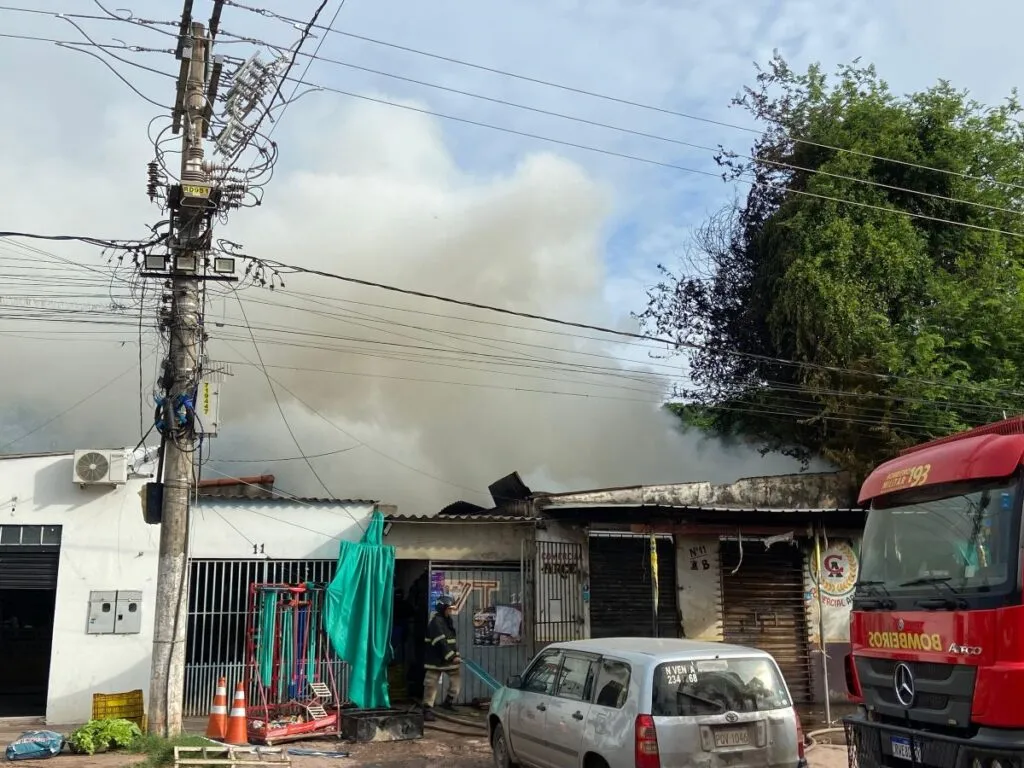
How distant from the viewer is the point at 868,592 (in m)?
6.62

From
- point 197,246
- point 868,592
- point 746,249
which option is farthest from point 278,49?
point 746,249

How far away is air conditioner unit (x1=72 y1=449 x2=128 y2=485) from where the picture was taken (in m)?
12.7

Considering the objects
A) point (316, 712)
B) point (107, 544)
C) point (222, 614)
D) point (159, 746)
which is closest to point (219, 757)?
point (159, 746)

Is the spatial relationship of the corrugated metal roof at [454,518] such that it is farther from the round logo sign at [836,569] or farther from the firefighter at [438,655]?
the round logo sign at [836,569]

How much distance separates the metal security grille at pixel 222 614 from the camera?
41.4ft

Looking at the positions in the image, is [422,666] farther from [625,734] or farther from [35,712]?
[625,734]

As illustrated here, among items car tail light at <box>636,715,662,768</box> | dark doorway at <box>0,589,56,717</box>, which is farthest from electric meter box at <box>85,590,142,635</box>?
car tail light at <box>636,715,662,768</box>

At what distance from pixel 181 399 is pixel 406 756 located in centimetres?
503

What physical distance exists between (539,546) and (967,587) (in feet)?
30.3

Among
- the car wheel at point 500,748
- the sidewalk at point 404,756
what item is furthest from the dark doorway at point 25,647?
the car wheel at point 500,748

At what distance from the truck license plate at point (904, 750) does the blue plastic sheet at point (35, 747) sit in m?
8.65

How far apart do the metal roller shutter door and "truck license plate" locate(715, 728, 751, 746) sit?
10388 mm

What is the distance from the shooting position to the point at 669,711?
648 cm

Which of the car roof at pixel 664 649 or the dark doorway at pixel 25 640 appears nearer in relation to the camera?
the car roof at pixel 664 649
